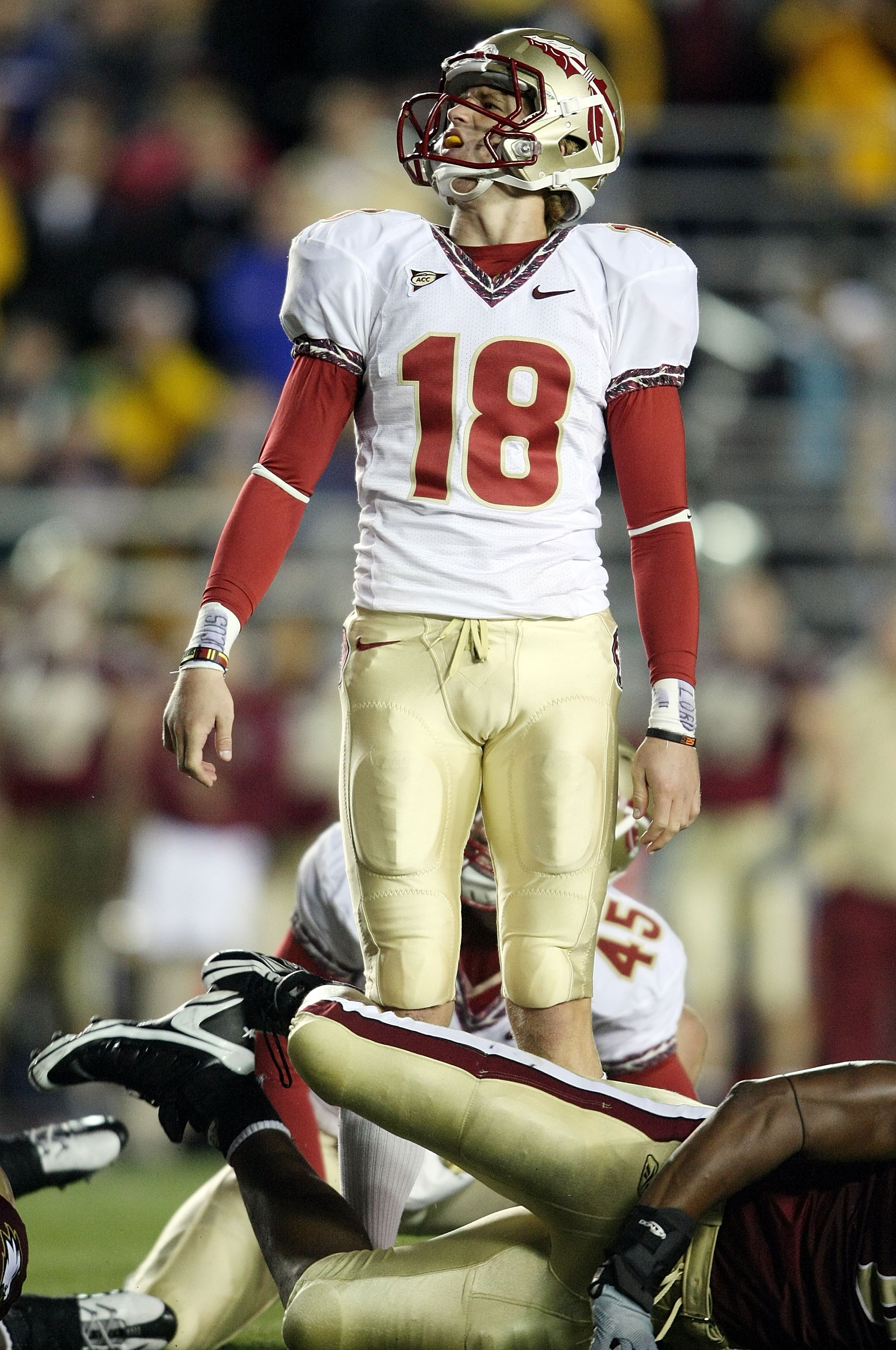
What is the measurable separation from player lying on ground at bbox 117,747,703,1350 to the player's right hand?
63 centimetres

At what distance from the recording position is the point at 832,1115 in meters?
2.40

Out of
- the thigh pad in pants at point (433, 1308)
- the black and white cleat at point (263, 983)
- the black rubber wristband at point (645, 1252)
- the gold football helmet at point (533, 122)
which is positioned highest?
the gold football helmet at point (533, 122)

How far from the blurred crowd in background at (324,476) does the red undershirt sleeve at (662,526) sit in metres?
3.74

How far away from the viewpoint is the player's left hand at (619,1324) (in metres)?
2.27

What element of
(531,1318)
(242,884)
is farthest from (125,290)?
(531,1318)

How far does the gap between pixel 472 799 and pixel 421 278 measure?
79 centimetres

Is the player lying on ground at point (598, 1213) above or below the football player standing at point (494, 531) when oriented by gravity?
below

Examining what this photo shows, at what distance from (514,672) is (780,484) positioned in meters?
5.19

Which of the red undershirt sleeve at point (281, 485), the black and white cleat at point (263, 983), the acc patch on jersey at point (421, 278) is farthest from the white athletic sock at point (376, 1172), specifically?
the acc patch on jersey at point (421, 278)

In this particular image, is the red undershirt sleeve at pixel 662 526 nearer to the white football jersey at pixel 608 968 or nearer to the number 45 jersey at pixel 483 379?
the number 45 jersey at pixel 483 379

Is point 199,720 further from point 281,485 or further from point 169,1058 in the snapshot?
point 169,1058

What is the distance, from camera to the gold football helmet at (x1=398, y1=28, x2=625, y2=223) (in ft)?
9.07

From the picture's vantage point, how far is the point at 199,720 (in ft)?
8.66

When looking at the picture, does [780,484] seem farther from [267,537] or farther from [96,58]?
[267,537]
